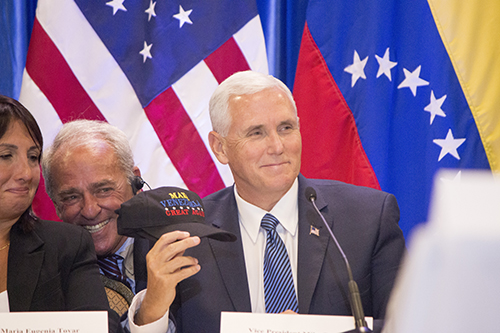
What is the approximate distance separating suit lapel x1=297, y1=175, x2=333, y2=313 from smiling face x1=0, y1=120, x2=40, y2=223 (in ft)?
3.37

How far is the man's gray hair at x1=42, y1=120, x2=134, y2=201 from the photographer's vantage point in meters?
2.17

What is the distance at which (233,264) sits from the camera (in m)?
1.82

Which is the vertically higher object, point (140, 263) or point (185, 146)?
point (185, 146)

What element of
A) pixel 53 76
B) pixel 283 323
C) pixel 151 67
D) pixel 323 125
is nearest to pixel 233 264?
pixel 283 323

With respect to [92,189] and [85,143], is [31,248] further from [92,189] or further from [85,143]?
[85,143]

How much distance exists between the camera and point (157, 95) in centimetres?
302

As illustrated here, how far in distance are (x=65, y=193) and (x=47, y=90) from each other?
106 cm

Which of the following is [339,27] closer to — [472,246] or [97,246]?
[97,246]

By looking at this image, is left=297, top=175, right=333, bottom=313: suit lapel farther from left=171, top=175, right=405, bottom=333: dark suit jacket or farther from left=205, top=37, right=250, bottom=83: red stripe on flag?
left=205, top=37, right=250, bottom=83: red stripe on flag

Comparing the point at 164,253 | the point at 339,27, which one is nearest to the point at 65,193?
the point at 164,253

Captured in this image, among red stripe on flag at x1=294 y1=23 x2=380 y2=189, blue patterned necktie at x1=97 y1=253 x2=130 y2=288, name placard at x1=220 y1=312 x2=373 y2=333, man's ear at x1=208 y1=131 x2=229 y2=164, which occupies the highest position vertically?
red stripe on flag at x1=294 y1=23 x2=380 y2=189

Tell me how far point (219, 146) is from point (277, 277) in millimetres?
646

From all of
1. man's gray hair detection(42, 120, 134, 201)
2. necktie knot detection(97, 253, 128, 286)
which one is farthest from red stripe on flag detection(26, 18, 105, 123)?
necktie knot detection(97, 253, 128, 286)

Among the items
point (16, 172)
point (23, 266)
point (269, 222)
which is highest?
point (16, 172)
